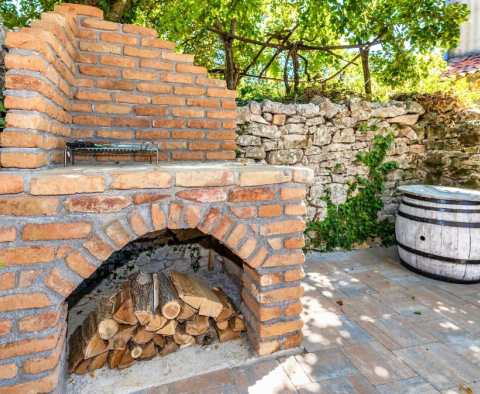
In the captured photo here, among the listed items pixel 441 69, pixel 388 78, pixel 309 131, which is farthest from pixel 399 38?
pixel 309 131

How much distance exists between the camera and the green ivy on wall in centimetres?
424

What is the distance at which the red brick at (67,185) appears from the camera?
146cm

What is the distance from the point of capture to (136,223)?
1.66 m

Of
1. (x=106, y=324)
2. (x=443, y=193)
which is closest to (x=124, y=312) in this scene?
(x=106, y=324)

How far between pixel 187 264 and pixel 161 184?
211cm

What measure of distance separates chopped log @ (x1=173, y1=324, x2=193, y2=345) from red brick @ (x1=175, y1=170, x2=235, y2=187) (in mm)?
1136

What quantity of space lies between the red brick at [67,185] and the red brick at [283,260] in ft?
3.69

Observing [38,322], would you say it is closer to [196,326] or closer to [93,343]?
[93,343]

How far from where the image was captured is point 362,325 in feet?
8.15

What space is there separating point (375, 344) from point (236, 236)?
141 centimetres

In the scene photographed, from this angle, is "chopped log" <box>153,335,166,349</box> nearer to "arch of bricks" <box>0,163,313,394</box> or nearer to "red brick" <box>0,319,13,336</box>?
"arch of bricks" <box>0,163,313,394</box>

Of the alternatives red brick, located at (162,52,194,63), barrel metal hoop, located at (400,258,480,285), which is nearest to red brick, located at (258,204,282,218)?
red brick, located at (162,52,194,63)

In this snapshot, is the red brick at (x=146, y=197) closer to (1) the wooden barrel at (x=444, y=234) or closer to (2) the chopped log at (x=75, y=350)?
(2) the chopped log at (x=75, y=350)

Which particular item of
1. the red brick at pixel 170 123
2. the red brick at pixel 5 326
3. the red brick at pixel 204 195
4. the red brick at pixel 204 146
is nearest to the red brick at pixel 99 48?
the red brick at pixel 170 123
